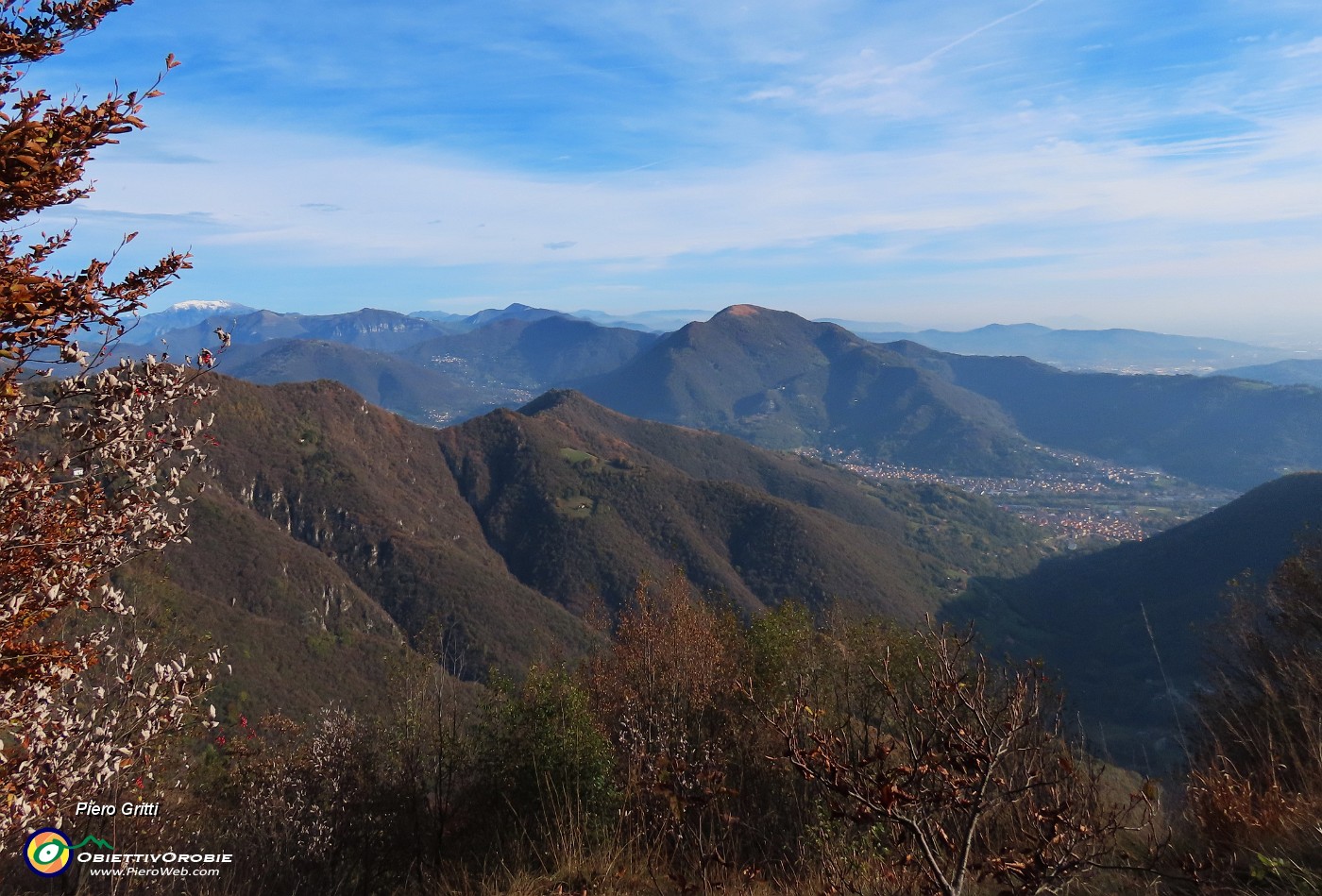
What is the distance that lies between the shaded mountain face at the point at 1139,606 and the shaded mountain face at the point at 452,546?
1752cm

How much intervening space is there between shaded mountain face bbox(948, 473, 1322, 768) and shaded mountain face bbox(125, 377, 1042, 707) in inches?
690

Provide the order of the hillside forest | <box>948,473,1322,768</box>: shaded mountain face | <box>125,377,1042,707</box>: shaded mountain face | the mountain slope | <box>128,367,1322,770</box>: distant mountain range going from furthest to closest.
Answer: the mountain slope → <box>125,377,1042,707</box>: shaded mountain face → <box>948,473,1322,768</box>: shaded mountain face → <box>128,367,1322,770</box>: distant mountain range → the hillside forest

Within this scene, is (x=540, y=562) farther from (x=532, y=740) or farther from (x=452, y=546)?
(x=532, y=740)

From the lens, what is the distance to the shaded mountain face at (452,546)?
103438 mm

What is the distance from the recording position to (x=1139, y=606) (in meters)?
136

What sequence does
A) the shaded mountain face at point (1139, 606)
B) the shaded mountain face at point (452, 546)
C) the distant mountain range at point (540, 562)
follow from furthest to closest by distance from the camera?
the shaded mountain face at point (452, 546) < the shaded mountain face at point (1139, 606) < the distant mountain range at point (540, 562)

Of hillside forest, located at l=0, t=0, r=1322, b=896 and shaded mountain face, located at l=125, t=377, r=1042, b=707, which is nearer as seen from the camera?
hillside forest, located at l=0, t=0, r=1322, b=896

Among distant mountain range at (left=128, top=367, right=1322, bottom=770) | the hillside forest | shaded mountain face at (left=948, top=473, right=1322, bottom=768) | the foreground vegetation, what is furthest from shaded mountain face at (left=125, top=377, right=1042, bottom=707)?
the hillside forest

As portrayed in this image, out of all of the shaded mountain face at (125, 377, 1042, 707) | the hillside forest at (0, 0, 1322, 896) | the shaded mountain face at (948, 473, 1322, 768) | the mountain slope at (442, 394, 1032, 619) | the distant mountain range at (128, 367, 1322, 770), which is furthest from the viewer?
the mountain slope at (442, 394, 1032, 619)

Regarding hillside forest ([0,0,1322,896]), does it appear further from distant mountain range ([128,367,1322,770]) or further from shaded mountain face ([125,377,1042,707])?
shaded mountain face ([125,377,1042,707])

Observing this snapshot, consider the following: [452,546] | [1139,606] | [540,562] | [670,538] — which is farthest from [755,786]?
[1139,606]

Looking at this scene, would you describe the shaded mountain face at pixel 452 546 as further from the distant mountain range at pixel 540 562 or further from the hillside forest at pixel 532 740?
the hillside forest at pixel 532 740

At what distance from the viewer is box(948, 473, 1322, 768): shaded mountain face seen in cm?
10306

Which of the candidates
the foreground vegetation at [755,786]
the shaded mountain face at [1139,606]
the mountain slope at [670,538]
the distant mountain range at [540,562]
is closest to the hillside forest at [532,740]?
the foreground vegetation at [755,786]
